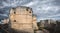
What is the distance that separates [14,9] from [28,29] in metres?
1.28

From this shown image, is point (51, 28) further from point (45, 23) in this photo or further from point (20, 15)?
point (20, 15)

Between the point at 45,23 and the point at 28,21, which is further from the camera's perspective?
the point at 45,23

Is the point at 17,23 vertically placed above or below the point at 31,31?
above

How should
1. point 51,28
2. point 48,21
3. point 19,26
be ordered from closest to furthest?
1. point 19,26
2. point 51,28
3. point 48,21

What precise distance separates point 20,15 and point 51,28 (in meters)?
3.31

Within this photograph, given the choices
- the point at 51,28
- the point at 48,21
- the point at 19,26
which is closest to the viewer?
the point at 19,26

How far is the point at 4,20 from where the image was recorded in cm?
1007

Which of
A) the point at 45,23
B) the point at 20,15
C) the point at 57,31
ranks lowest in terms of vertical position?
the point at 57,31

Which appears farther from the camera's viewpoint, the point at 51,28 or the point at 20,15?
the point at 51,28

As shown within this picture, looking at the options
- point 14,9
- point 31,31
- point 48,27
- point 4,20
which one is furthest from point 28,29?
point 4,20

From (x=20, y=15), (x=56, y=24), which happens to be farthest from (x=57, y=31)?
(x=20, y=15)

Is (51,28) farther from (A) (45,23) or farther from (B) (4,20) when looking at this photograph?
(B) (4,20)

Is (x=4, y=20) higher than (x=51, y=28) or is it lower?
higher

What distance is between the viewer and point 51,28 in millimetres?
8891
